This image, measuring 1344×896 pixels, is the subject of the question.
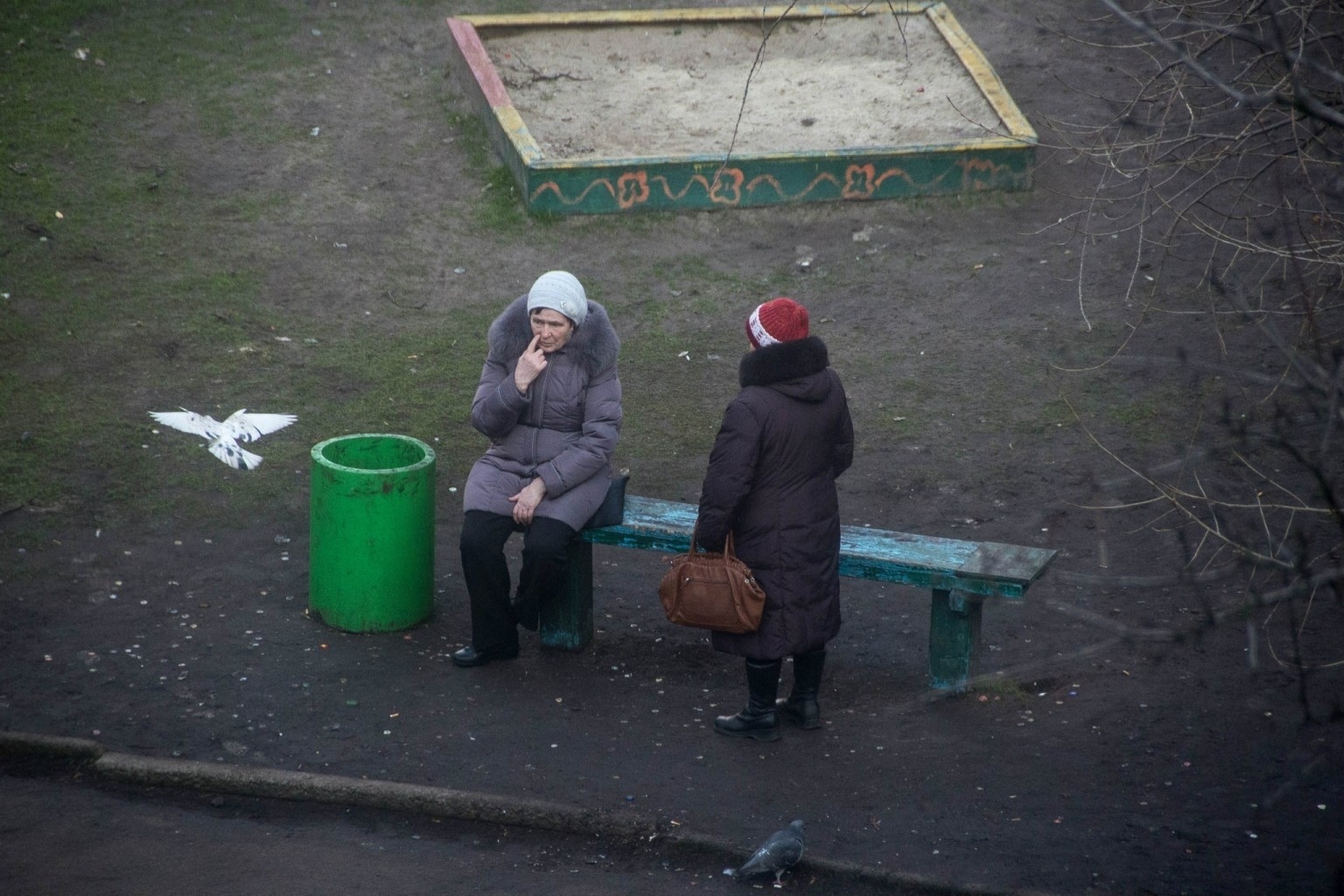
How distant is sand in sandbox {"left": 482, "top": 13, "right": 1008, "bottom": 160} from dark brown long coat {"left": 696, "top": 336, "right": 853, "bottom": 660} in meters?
5.66

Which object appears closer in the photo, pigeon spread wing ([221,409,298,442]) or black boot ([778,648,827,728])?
black boot ([778,648,827,728])

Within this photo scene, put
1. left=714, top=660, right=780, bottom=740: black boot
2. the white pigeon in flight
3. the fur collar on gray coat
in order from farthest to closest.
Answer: the white pigeon in flight
the fur collar on gray coat
left=714, top=660, right=780, bottom=740: black boot

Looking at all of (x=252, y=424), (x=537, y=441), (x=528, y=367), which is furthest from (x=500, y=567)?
(x=252, y=424)

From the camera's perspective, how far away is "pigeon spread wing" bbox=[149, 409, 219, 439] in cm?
715

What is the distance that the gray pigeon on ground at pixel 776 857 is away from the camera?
4.07 meters

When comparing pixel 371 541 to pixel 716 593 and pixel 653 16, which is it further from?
pixel 653 16

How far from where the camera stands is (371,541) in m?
5.39

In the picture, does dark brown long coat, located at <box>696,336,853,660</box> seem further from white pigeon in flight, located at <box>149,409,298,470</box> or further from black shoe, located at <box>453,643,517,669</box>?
white pigeon in flight, located at <box>149,409,298,470</box>

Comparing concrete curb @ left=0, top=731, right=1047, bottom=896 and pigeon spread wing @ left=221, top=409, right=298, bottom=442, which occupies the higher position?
pigeon spread wing @ left=221, top=409, right=298, bottom=442

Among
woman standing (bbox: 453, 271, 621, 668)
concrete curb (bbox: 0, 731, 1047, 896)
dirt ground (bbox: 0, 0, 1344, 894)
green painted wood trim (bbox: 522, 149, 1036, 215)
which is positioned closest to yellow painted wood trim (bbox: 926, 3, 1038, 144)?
green painted wood trim (bbox: 522, 149, 1036, 215)

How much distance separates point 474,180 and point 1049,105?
4.85 m

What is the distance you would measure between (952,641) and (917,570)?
0.35 metres

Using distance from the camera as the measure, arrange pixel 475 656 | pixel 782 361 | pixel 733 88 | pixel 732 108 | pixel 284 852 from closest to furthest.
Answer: pixel 284 852
pixel 782 361
pixel 475 656
pixel 732 108
pixel 733 88

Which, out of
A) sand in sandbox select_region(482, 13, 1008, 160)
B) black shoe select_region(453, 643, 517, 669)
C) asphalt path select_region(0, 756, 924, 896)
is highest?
sand in sandbox select_region(482, 13, 1008, 160)
